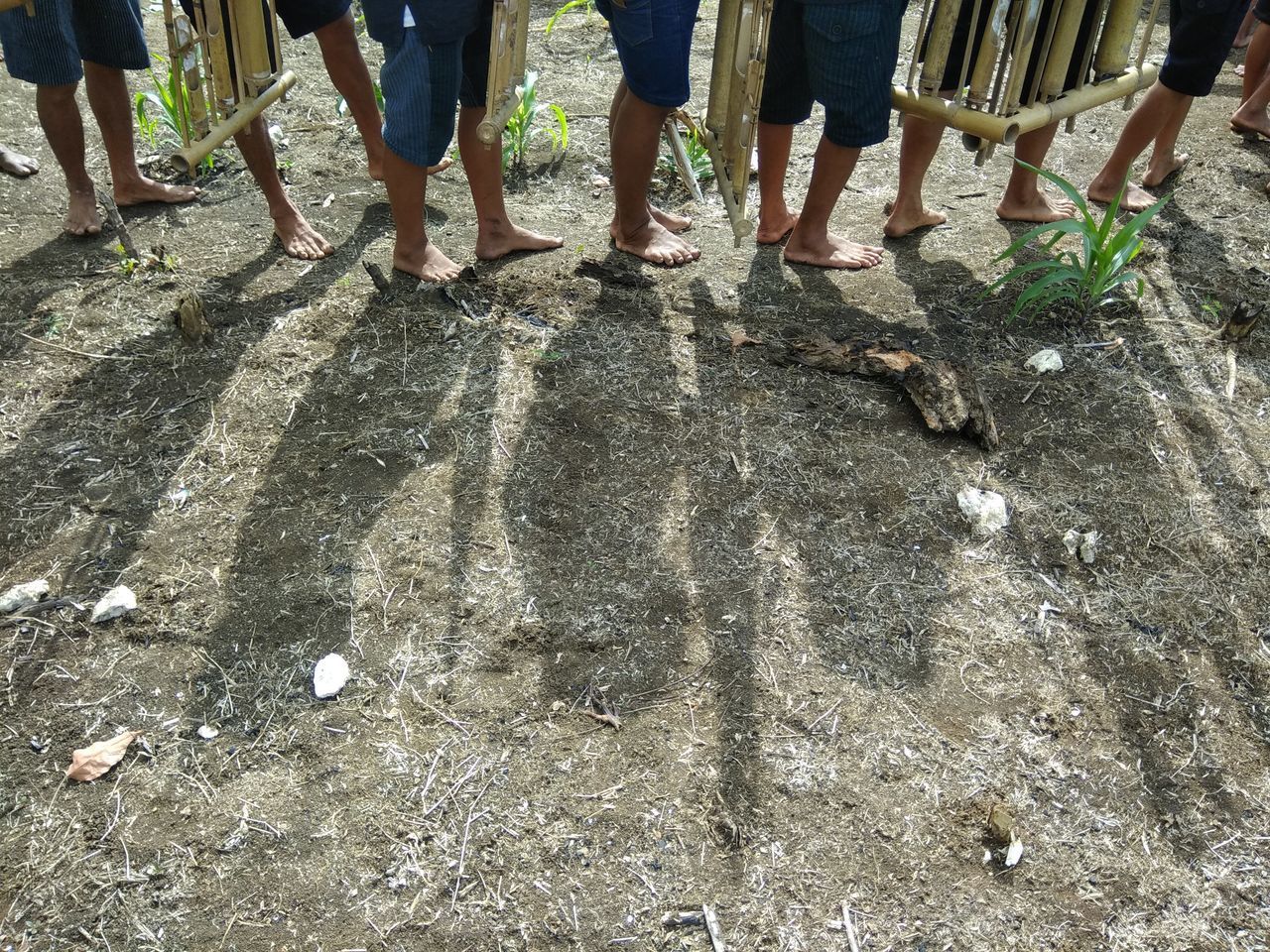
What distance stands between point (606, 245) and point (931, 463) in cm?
149

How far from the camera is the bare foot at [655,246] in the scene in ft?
11.2

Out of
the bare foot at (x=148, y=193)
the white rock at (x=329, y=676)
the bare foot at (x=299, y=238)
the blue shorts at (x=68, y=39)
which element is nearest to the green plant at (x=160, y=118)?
the bare foot at (x=148, y=193)

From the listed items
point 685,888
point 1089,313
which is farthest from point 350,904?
point 1089,313

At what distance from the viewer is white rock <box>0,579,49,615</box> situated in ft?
7.28

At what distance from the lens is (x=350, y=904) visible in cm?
179

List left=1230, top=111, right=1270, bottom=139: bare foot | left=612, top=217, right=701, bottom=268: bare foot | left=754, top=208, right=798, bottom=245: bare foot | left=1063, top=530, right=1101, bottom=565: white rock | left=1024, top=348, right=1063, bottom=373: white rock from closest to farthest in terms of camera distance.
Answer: left=1063, top=530, right=1101, bottom=565: white rock
left=1024, top=348, right=1063, bottom=373: white rock
left=612, top=217, right=701, bottom=268: bare foot
left=754, top=208, right=798, bottom=245: bare foot
left=1230, top=111, right=1270, bottom=139: bare foot

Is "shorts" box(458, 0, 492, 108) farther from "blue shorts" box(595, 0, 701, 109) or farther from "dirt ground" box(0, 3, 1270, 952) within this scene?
"dirt ground" box(0, 3, 1270, 952)

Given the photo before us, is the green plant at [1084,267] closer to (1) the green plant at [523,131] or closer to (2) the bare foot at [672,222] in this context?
(2) the bare foot at [672,222]

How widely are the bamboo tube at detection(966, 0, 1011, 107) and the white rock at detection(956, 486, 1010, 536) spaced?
112cm

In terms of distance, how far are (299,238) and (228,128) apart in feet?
2.20

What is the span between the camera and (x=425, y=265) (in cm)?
330

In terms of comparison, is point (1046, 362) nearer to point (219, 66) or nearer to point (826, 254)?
point (826, 254)

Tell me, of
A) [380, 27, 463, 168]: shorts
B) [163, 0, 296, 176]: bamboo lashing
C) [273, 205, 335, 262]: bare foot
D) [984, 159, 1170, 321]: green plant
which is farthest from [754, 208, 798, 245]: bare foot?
[163, 0, 296, 176]: bamboo lashing

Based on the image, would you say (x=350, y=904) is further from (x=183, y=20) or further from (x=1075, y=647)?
(x=183, y=20)
